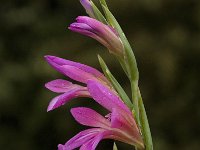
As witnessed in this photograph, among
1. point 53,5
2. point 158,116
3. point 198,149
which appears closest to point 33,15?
point 53,5

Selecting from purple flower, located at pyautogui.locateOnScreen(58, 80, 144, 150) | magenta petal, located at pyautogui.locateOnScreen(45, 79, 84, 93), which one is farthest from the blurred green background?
purple flower, located at pyautogui.locateOnScreen(58, 80, 144, 150)

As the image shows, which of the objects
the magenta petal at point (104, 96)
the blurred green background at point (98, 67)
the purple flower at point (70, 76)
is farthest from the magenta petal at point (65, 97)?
the blurred green background at point (98, 67)

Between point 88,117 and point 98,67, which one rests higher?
point 88,117

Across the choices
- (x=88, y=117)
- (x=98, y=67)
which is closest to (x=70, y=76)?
(x=88, y=117)

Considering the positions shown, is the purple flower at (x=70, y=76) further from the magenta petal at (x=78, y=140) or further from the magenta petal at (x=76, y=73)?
the magenta petal at (x=78, y=140)

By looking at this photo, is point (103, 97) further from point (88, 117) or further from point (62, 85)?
point (62, 85)

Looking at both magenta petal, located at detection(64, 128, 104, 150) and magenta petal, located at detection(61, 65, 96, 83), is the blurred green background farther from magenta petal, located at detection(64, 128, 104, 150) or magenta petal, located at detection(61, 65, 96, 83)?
magenta petal, located at detection(64, 128, 104, 150)
